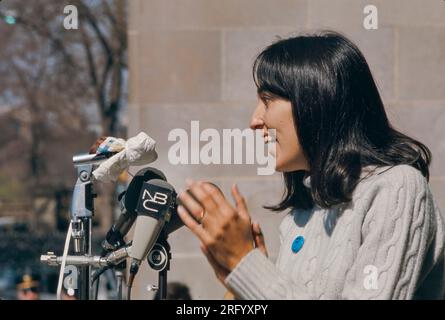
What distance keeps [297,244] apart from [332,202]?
258 millimetres

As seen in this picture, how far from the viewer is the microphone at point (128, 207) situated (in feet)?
10.4

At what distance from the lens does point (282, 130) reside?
2.56 metres

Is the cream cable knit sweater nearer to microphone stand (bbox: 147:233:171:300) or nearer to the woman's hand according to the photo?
the woman's hand

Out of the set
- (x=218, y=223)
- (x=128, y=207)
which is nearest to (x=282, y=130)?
(x=218, y=223)

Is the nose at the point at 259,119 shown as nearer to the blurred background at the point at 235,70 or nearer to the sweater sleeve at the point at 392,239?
the sweater sleeve at the point at 392,239

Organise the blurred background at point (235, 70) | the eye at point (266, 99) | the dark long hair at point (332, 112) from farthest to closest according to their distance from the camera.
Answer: the blurred background at point (235, 70) → the eye at point (266, 99) → the dark long hair at point (332, 112)

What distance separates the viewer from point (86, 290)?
3127 millimetres

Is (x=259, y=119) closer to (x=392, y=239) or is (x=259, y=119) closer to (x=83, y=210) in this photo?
(x=392, y=239)

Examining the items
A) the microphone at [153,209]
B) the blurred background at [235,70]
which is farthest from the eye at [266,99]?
the blurred background at [235,70]

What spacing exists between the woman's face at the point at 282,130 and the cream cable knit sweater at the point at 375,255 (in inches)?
Answer: 8.6

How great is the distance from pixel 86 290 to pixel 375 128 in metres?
1.23

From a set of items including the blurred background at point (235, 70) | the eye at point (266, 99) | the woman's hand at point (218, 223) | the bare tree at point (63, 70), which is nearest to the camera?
the woman's hand at point (218, 223)
